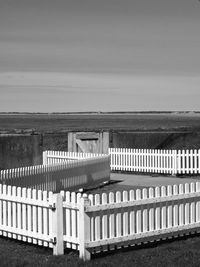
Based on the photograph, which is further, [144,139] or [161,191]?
[144,139]

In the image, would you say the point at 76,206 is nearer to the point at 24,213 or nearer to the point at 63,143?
the point at 24,213

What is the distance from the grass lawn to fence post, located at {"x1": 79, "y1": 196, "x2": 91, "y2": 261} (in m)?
0.13

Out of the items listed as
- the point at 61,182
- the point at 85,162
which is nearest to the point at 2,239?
the point at 61,182

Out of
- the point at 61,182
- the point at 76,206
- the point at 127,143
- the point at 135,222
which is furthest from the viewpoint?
the point at 127,143

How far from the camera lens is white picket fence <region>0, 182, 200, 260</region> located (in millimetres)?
8133

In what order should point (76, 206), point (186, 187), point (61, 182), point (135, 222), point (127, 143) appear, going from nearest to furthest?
point (76, 206) → point (135, 222) → point (186, 187) → point (61, 182) → point (127, 143)

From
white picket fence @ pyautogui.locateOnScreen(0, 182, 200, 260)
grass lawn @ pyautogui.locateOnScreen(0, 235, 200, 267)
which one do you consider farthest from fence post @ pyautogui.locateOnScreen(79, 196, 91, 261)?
grass lawn @ pyautogui.locateOnScreen(0, 235, 200, 267)

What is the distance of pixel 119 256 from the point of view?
811 cm

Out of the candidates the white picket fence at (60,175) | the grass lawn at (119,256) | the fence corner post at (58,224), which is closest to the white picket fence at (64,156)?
the white picket fence at (60,175)

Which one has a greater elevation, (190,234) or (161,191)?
(161,191)

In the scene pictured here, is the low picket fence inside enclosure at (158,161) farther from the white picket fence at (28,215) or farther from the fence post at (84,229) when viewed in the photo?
the fence post at (84,229)

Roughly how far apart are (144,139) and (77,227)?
1944 centimetres

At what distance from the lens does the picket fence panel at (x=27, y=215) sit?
854 cm

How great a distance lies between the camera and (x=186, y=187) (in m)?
9.56
